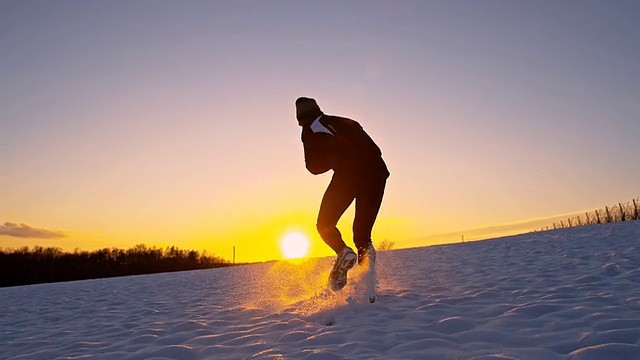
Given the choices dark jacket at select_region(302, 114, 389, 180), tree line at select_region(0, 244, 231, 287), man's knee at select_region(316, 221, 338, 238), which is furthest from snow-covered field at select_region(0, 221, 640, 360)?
tree line at select_region(0, 244, 231, 287)

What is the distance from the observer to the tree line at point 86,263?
4547 cm

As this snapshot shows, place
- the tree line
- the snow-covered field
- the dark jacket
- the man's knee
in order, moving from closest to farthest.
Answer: the snow-covered field → the dark jacket → the man's knee → the tree line

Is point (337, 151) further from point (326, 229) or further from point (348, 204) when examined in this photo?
point (326, 229)

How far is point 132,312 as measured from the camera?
5.04 m

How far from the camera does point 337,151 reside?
378 cm

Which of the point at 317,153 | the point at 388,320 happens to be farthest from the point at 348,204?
the point at 388,320

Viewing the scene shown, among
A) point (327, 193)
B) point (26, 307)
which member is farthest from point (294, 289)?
point (26, 307)

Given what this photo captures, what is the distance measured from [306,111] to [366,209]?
103 centimetres

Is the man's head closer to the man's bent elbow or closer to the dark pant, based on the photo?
the man's bent elbow

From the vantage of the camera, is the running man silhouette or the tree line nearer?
the running man silhouette

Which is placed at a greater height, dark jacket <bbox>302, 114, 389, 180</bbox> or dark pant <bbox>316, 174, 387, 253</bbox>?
dark jacket <bbox>302, 114, 389, 180</bbox>

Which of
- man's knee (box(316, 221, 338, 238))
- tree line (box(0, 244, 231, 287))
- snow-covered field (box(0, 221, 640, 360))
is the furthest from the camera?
tree line (box(0, 244, 231, 287))

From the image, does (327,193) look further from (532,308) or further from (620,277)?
(620,277)

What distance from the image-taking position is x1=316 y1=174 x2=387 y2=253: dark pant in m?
3.81
